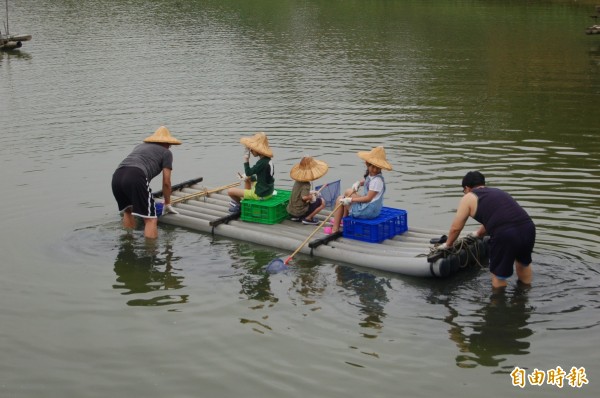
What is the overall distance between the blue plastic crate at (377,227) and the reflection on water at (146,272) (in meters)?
2.87

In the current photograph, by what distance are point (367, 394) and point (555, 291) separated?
3.73 meters

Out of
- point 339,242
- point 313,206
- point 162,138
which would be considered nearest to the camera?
point 339,242

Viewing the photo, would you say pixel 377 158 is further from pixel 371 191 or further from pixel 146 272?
pixel 146 272

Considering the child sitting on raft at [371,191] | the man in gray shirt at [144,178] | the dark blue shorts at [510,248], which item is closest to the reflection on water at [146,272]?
the man in gray shirt at [144,178]

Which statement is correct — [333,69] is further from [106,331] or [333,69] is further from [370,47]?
[106,331]

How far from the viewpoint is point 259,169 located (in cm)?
1452

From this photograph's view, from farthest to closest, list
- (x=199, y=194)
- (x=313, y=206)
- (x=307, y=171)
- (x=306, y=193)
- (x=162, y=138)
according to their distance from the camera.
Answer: (x=199, y=194), (x=162, y=138), (x=313, y=206), (x=306, y=193), (x=307, y=171)

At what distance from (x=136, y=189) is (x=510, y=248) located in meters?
6.60

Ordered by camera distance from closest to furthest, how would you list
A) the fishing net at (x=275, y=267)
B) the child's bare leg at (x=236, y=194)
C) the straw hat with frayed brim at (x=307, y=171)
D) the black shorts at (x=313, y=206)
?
the fishing net at (x=275, y=267) < the straw hat with frayed brim at (x=307, y=171) < the black shorts at (x=313, y=206) < the child's bare leg at (x=236, y=194)

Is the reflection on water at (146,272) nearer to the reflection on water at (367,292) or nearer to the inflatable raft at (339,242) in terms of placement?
the inflatable raft at (339,242)


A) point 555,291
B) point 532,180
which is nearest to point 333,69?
point 532,180

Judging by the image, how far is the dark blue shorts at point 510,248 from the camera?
1120 cm

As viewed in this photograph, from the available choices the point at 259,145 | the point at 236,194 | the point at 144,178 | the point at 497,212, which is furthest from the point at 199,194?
the point at 497,212

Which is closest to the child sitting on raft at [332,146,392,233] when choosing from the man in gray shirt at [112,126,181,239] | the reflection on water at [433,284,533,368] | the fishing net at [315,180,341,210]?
the fishing net at [315,180,341,210]
